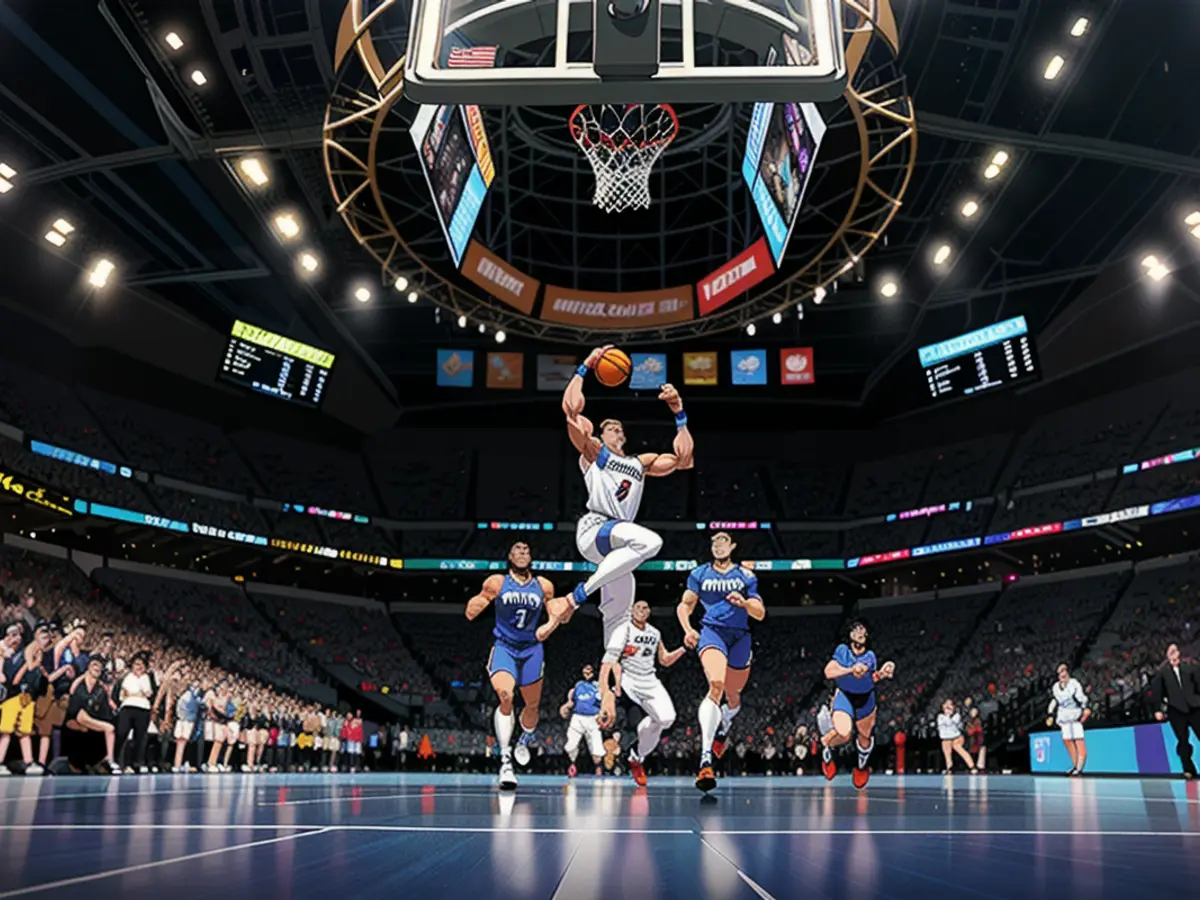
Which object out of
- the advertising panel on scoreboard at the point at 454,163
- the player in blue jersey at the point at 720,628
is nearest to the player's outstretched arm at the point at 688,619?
the player in blue jersey at the point at 720,628

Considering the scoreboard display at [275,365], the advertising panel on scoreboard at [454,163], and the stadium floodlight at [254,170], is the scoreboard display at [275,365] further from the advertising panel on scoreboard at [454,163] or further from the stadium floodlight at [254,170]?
the advertising panel on scoreboard at [454,163]

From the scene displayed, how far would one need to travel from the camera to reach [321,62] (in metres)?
20.5

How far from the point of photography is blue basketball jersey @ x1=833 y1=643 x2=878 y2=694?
12148mm

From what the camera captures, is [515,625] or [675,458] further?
[515,625]

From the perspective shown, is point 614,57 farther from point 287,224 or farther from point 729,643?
point 287,224

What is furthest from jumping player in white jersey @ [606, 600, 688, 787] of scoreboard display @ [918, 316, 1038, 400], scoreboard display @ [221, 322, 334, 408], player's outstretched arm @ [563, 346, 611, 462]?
scoreboard display @ [221, 322, 334, 408]

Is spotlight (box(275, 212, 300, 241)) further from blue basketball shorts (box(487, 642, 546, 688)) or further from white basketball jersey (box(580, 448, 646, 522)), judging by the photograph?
white basketball jersey (box(580, 448, 646, 522))

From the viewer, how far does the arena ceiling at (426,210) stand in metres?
20.1

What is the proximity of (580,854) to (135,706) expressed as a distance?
14.9m

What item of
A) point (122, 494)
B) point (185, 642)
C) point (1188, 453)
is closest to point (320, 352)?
point (122, 494)

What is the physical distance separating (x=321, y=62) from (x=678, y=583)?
30.0 meters

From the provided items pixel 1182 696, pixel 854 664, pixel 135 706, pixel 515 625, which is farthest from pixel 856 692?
pixel 135 706

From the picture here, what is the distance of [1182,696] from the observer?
620 inches

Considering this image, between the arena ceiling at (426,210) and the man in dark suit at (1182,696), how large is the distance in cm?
1160
